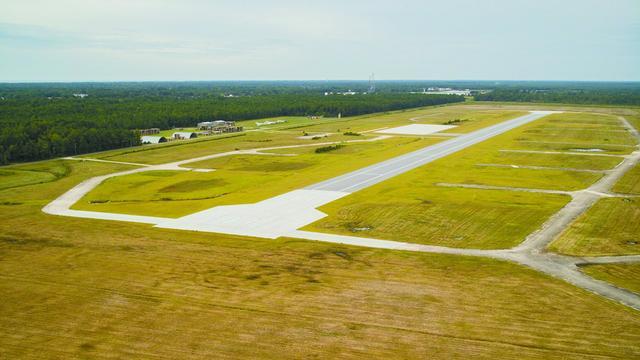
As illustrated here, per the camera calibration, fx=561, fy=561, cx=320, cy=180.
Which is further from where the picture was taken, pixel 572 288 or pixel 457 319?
pixel 572 288

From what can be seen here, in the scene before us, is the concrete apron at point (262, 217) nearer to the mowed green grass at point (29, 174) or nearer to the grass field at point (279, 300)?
the grass field at point (279, 300)

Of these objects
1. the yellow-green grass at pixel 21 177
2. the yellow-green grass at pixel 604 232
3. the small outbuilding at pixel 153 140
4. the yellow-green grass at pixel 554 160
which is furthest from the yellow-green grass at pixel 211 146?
the yellow-green grass at pixel 604 232

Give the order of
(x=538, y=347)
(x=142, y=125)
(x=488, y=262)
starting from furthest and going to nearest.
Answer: (x=142, y=125)
(x=488, y=262)
(x=538, y=347)

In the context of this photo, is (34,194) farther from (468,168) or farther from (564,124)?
(564,124)

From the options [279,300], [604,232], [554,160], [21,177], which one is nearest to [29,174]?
[21,177]

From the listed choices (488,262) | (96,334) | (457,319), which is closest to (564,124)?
(488,262)

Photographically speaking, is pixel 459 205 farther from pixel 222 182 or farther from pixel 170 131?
pixel 170 131
